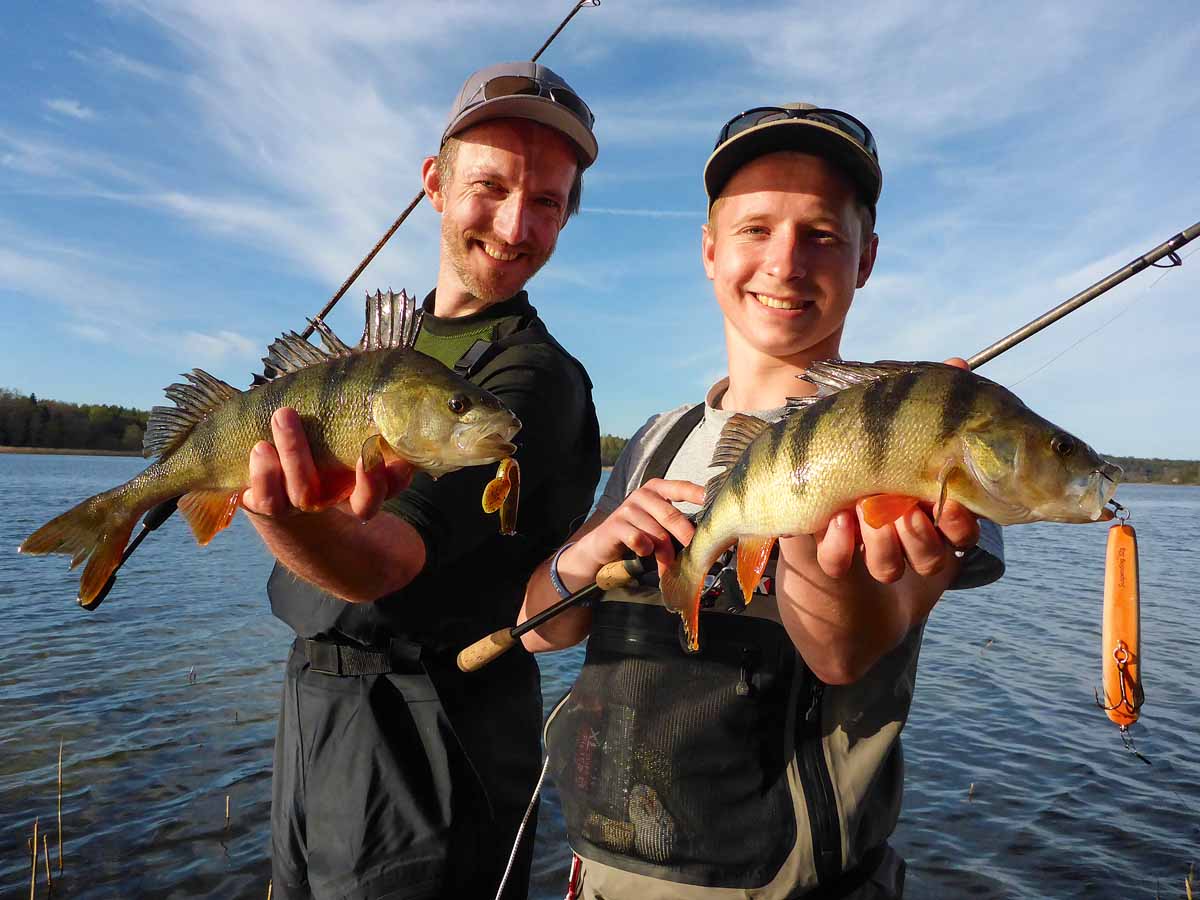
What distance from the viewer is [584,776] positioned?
2.58 meters

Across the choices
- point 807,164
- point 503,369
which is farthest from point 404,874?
point 807,164

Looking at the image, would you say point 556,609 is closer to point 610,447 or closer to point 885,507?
point 885,507

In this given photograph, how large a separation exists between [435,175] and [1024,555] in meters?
25.9

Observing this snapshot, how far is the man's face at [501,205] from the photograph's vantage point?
135 inches

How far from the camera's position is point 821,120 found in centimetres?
279

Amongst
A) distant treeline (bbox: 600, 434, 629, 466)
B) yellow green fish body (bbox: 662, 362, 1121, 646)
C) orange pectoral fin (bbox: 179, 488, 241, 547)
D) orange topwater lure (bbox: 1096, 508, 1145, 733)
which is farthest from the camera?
distant treeline (bbox: 600, 434, 629, 466)

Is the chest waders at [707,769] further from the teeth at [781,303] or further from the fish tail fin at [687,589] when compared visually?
the teeth at [781,303]

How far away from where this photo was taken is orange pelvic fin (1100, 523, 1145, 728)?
3.85m

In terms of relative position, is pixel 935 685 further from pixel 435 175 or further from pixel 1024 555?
pixel 1024 555

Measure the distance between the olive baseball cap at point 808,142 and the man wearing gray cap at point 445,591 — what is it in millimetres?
903

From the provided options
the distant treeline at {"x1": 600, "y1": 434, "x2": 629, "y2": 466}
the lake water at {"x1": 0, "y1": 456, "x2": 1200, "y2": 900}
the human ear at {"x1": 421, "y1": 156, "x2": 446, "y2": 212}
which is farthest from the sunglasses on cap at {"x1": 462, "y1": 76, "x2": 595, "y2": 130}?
the distant treeline at {"x1": 600, "y1": 434, "x2": 629, "y2": 466}

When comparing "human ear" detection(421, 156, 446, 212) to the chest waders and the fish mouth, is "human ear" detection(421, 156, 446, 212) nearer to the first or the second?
the fish mouth

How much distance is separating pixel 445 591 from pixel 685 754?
3.74 ft

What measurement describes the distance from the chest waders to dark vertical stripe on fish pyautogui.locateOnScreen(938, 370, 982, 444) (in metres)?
0.87
